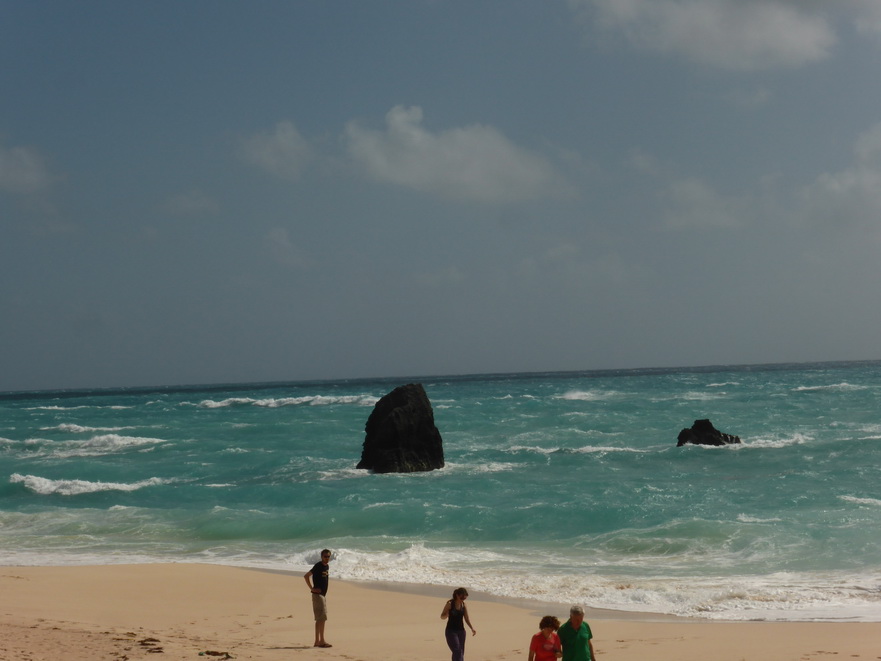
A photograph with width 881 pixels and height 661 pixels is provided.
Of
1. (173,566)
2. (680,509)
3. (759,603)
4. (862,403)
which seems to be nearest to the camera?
(759,603)

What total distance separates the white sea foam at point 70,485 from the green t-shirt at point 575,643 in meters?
22.3

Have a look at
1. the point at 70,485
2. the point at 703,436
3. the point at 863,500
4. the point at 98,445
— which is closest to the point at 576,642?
the point at 863,500

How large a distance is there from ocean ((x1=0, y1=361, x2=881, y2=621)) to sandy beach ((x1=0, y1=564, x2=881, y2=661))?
3.85 ft

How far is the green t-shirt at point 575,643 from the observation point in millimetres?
8375

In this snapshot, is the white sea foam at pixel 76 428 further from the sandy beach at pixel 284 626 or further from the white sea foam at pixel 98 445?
the sandy beach at pixel 284 626

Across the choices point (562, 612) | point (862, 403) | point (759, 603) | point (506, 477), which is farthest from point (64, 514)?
point (862, 403)

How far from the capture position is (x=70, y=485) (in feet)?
93.0

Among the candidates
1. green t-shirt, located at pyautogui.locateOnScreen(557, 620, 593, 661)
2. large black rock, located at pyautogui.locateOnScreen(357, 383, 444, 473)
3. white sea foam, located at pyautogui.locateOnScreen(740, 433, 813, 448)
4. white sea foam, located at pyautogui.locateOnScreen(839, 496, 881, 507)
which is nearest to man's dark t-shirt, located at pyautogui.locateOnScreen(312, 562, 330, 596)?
green t-shirt, located at pyautogui.locateOnScreen(557, 620, 593, 661)

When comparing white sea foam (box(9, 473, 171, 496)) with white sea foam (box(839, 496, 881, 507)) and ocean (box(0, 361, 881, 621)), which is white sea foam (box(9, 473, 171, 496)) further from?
white sea foam (box(839, 496, 881, 507))

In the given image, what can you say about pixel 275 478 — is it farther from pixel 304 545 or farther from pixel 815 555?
pixel 815 555

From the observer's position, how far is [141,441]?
44.3 metres

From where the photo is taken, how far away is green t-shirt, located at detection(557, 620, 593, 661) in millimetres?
8375

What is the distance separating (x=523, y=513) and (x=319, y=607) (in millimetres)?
11113

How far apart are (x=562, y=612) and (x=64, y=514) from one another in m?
16.5
